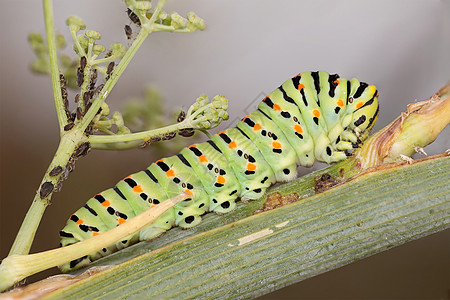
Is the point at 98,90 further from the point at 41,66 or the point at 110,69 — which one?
the point at 41,66

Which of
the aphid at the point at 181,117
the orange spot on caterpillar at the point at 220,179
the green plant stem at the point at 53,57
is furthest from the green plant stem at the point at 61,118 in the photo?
the orange spot on caterpillar at the point at 220,179

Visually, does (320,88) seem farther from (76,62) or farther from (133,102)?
(76,62)

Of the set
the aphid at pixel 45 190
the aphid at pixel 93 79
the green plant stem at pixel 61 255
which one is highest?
the aphid at pixel 93 79

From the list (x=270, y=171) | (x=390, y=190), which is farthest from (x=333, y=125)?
(x=390, y=190)

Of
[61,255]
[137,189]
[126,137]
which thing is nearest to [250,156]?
[137,189]

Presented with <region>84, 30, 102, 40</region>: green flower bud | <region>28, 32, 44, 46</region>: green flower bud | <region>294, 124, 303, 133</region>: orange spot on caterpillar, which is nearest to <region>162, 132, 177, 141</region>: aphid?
<region>84, 30, 102, 40</region>: green flower bud

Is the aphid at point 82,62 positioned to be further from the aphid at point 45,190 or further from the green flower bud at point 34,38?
the aphid at point 45,190

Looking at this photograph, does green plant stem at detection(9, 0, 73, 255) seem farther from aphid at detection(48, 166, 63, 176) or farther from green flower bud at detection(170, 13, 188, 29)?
green flower bud at detection(170, 13, 188, 29)
